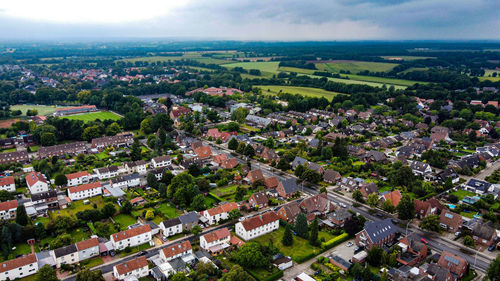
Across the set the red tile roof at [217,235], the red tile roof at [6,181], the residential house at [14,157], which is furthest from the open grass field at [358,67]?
the red tile roof at [6,181]

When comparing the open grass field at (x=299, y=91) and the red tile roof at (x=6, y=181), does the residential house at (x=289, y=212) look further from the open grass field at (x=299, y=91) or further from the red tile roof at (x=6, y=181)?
the open grass field at (x=299, y=91)

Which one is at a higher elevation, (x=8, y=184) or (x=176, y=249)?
(x=176, y=249)

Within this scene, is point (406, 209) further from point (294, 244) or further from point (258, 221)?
point (258, 221)

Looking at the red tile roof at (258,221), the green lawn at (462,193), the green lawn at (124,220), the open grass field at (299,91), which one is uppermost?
the open grass field at (299,91)

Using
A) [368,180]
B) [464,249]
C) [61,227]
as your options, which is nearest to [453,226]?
[464,249]

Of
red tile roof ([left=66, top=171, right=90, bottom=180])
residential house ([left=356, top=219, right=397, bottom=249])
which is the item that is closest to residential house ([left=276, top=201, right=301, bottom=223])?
residential house ([left=356, top=219, right=397, bottom=249])

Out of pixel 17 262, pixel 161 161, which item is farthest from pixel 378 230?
pixel 161 161
